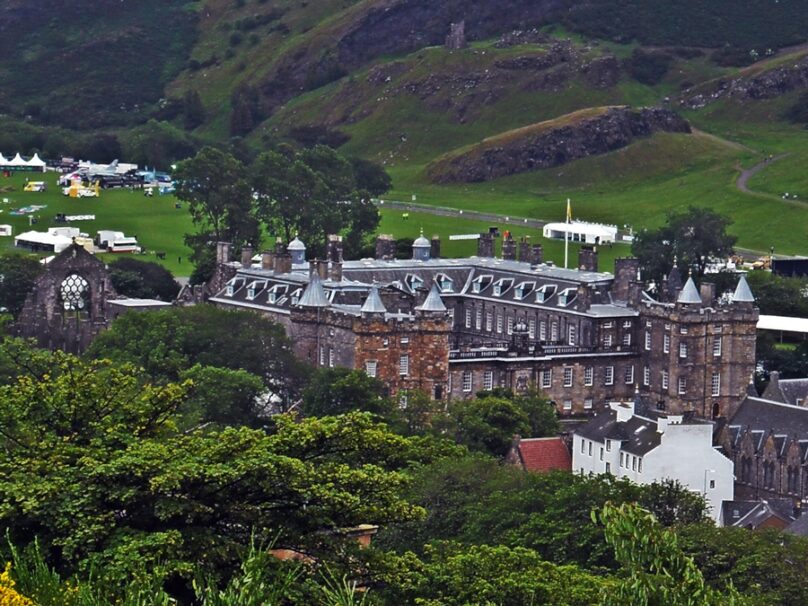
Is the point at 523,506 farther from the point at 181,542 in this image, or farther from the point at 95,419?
the point at 181,542

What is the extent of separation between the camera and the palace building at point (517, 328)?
5177 inches

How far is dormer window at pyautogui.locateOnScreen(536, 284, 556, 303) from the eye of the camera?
144 metres

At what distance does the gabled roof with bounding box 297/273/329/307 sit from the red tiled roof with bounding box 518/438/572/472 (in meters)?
20.9

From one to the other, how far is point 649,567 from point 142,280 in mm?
120418

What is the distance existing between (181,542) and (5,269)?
351ft

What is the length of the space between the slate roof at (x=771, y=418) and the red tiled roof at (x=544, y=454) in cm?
878

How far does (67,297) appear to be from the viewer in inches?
6068

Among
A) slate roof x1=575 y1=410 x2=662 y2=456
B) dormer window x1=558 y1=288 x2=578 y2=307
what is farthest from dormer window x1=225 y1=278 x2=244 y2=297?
slate roof x1=575 y1=410 x2=662 y2=456

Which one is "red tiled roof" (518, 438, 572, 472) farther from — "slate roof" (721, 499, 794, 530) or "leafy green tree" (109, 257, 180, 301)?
"leafy green tree" (109, 257, 180, 301)

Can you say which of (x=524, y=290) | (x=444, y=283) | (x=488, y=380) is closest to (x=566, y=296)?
(x=524, y=290)

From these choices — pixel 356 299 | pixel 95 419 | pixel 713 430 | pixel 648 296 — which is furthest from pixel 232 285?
pixel 95 419

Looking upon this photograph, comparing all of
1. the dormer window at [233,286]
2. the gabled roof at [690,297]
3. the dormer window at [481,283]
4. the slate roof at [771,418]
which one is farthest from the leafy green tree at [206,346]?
the slate roof at [771,418]

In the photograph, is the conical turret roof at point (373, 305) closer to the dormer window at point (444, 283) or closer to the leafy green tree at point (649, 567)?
the dormer window at point (444, 283)

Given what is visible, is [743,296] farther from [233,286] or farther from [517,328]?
[233,286]
